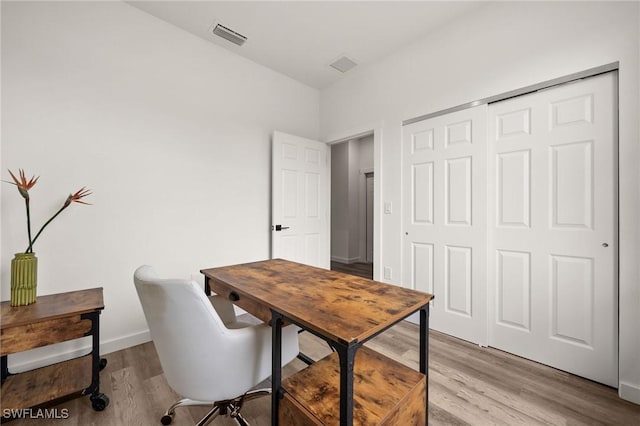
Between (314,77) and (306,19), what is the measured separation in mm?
1033

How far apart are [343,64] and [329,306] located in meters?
2.93

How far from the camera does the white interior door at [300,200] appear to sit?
312cm

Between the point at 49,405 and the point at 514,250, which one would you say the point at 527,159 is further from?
the point at 49,405

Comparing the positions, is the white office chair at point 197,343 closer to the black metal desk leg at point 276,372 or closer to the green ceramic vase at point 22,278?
the black metal desk leg at point 276,372

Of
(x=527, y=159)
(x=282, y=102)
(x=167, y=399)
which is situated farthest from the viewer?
(x=282, y=102)

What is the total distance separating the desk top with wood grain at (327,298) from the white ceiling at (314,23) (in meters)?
2.22

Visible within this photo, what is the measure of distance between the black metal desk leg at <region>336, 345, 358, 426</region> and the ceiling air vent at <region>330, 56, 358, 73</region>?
3.05 meters

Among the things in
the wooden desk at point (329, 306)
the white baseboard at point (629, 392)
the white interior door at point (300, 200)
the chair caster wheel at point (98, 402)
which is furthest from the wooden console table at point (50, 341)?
the white baseboard at point (629, 392)

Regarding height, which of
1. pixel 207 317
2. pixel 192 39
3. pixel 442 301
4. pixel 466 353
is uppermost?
pixel 192 39

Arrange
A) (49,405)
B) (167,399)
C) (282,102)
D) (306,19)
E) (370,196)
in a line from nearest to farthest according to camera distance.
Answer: (49,405) → (167,399) → (306,19) → (282,102) → (370,196)

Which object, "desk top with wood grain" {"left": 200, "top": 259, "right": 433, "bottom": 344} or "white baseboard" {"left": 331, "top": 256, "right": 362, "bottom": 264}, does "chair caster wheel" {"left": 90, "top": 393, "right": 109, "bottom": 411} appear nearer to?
"desk top with wood grain" {"left": 200, "top": 259, "right": 433, "bottom": 344}

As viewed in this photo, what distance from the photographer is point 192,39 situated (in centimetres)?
259

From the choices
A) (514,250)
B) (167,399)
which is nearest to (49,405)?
(167,399)

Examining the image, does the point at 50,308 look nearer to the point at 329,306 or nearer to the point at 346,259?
the point at 329,306
